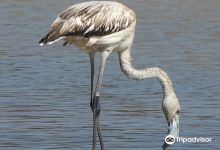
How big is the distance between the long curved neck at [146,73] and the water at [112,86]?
0.63 metres

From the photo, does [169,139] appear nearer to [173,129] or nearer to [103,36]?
[173,129]

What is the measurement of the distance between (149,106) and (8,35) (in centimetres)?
641

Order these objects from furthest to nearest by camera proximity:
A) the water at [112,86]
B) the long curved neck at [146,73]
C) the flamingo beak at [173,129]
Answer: the water at [112,86] → the long curved neck at [146,73] → the flamingo beak at [173,129]

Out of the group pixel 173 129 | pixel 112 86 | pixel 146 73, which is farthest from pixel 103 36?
pixel 112 86

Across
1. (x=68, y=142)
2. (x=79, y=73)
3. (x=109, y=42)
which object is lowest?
(x=79, y=73)

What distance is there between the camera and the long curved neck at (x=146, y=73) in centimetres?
1109

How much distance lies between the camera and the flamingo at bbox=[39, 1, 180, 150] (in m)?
10.9

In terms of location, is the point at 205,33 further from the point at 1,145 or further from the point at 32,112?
the point at 1,145

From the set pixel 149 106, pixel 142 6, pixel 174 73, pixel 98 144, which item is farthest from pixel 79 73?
pixel 142 6

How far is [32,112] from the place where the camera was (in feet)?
41.3

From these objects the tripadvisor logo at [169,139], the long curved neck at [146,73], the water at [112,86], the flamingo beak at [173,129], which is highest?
the long curved neck at [146,73]

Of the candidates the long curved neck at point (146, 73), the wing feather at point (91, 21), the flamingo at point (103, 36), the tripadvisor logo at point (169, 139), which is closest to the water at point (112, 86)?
the tripadvisor logo at point (169, 139)

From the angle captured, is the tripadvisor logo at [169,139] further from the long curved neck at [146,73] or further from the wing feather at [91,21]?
the wing feather at [91,21]

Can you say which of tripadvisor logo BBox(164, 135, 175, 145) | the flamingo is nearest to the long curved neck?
the flamingo
